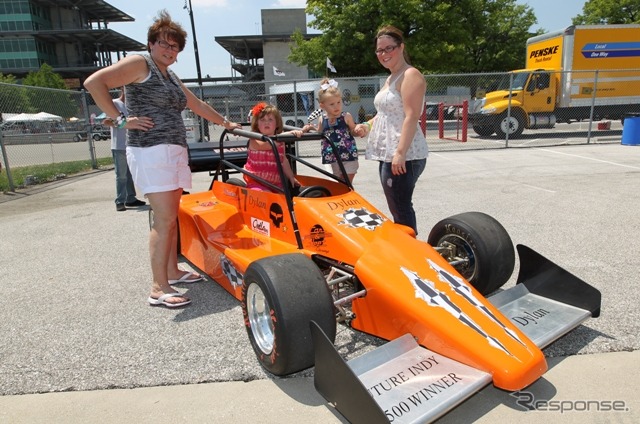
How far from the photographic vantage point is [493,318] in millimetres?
2391

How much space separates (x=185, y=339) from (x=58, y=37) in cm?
6816

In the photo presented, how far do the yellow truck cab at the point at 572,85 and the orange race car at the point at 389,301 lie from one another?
13985 millimetres

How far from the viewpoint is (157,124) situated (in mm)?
3225

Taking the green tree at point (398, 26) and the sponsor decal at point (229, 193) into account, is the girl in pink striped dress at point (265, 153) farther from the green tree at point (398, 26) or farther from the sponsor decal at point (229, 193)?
the green tree at point (398, 26)

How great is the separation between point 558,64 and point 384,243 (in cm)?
1662

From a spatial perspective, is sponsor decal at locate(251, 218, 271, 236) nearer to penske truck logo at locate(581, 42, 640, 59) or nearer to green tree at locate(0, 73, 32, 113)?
green tree at locate(0, 73, 32, 113)

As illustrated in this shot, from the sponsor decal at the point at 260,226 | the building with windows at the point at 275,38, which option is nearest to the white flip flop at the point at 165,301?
the sponsor decal at the point at 260,226

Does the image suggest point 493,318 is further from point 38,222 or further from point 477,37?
point 477,37

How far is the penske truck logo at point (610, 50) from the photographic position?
15922 millimetres

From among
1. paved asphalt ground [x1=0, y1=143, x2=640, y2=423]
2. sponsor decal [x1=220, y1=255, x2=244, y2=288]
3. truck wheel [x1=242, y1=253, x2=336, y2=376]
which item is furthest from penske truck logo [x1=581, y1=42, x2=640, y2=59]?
truck wheel [x1=242, y1=253, x2=336, y2=376]

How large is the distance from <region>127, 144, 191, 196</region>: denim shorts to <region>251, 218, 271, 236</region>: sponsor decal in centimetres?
68

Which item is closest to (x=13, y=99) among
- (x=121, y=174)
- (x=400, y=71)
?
(x=121, y=174)

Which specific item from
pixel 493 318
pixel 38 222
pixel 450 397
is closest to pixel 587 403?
pixel 493 318

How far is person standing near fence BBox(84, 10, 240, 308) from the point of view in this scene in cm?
302
